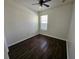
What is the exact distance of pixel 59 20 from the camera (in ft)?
14.5

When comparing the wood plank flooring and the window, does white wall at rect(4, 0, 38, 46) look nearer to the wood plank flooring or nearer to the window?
the wood plank flooring

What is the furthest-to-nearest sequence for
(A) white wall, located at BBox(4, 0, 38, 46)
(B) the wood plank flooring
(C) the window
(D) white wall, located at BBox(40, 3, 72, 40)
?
(C) the window, (D) white wall, located at BBox(40, 3, 72, 40), (A) white wall, located at BBox(4, 0, 38, 46), (B) the wood plank flooring

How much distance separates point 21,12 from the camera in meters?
3.94

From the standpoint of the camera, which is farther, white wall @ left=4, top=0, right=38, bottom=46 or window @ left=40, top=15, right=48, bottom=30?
window @ left=40, top=15, right=48, bottom=30

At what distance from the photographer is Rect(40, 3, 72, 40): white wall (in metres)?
3.92

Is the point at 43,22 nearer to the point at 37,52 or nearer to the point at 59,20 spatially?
the point at 59,20

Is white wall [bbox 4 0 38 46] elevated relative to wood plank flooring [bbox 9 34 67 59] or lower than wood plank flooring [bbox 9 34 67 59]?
elevated

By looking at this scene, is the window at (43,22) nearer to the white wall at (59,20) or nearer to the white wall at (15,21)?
the white wall at (59,20)

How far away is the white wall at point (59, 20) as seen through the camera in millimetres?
3917

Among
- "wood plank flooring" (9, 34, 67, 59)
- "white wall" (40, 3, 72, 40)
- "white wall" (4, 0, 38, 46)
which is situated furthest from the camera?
"white wall" (40, 3, 72, 40)

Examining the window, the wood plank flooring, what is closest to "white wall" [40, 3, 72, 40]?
the window
